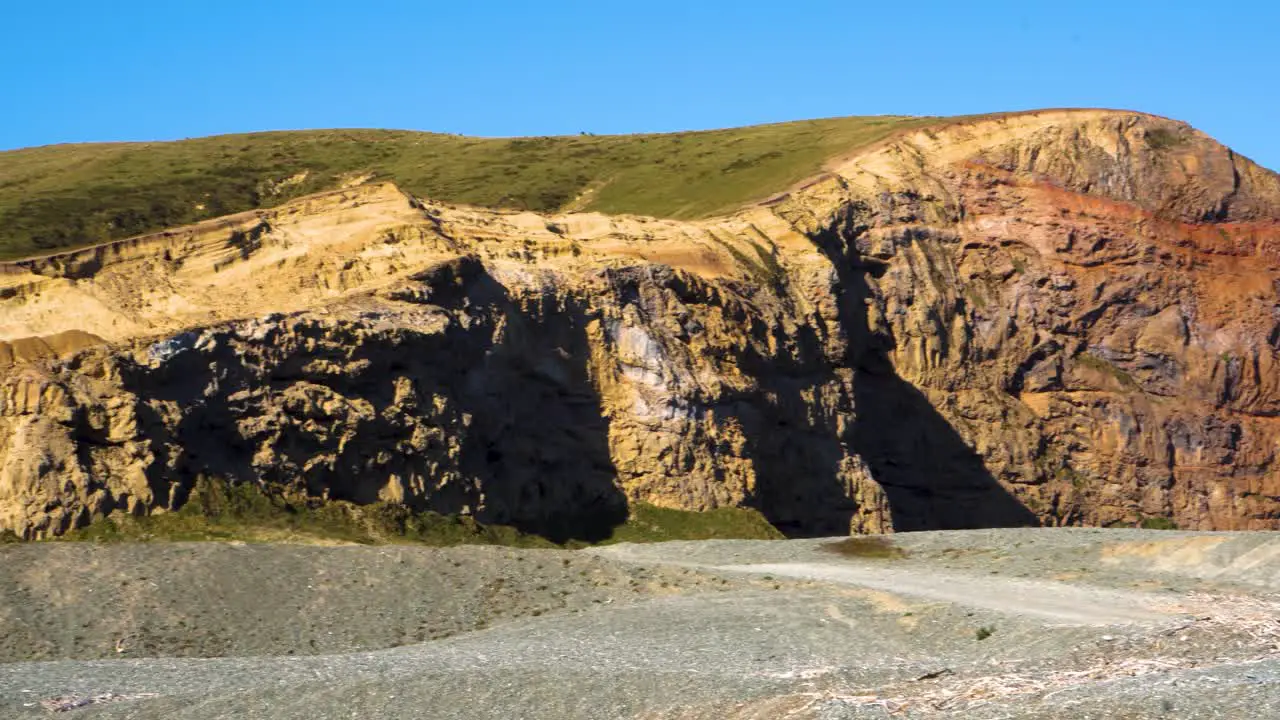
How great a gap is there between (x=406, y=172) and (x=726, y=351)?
178ft

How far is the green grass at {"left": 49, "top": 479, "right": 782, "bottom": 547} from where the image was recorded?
38.4 metres

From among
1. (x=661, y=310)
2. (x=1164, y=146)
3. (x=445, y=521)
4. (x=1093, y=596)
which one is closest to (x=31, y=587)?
(x=445, y=521)

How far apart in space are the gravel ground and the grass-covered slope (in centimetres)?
3168

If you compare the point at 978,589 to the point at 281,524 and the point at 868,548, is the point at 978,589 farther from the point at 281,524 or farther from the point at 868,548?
the point at 281,524

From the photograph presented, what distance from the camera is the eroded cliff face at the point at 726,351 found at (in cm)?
4197

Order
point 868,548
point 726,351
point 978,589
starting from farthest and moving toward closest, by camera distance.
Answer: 1. point 726,351
2. point 868,548
3. point 978,589

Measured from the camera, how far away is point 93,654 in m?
30.1

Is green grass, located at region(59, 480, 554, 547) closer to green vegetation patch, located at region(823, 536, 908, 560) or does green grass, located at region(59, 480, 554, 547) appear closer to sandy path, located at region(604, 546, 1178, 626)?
sandy path, located at region(604, 546, 1178, 626)

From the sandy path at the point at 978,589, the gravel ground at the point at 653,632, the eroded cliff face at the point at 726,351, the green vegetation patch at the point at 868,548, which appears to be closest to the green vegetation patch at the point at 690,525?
the eroded cliff face at the point at 726,351

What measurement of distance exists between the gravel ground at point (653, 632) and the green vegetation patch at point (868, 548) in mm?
690

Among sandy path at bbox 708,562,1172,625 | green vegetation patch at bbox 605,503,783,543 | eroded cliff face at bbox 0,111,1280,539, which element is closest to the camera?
sandy path at bbox 708,562,1172,625

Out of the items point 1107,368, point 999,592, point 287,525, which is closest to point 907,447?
point 1107,368

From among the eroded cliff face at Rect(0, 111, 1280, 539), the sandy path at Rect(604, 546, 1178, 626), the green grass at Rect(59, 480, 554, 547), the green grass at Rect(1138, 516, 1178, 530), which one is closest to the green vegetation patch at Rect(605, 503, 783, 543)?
the eroded cliff face at Rect(0, 111, 1280, 539)

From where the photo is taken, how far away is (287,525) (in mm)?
40500
